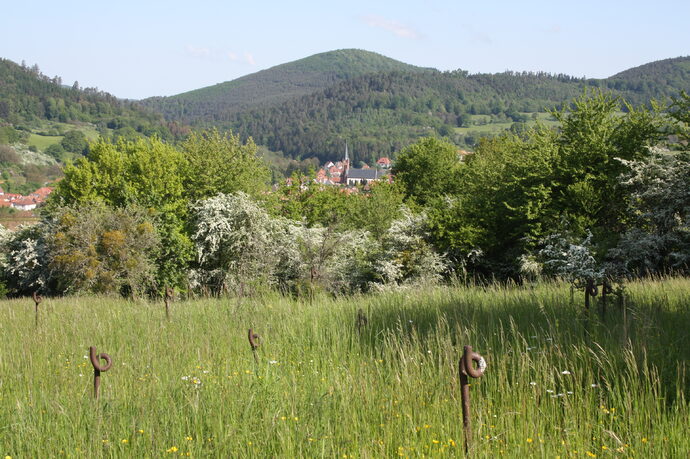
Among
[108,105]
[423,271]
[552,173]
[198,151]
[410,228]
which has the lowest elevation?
[423,271]

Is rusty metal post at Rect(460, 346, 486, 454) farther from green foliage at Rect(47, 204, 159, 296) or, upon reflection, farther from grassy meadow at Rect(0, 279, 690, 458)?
green foliage at Rect(47, 204, 159, 296)

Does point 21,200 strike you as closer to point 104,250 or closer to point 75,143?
point 75,143

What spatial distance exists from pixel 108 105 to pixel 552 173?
196 m

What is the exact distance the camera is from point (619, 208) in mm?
23359

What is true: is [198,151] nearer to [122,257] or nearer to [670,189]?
[122,257]

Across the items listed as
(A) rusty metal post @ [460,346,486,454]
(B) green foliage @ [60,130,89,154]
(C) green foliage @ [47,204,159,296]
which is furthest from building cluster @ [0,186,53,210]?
(A) rusty metal post @ [460,346,486,454]

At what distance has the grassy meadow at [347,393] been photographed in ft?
11.1

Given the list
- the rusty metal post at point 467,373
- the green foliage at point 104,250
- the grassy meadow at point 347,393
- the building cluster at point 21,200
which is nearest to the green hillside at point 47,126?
the building cluster at point 21,200

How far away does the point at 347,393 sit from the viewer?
3.98 metres

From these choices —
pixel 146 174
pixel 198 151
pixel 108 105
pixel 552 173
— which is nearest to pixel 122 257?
pixel 146 174

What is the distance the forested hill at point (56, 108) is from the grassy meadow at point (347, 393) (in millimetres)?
163584

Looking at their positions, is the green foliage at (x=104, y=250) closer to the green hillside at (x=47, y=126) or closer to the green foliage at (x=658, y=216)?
the green foliage at (x=658, y=216)

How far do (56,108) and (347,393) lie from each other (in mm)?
206551

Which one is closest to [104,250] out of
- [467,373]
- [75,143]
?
[467,373]
